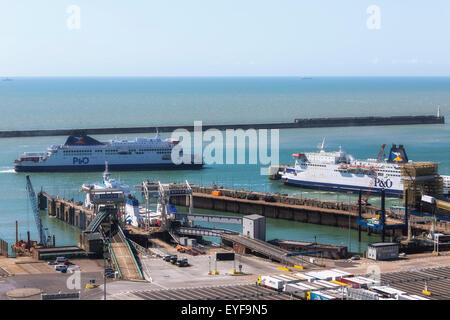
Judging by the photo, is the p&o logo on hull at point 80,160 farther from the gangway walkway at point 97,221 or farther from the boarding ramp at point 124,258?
the boarding ramp at point 124,258

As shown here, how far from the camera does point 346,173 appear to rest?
83.2m

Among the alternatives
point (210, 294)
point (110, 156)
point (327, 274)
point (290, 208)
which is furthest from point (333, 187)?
point (210, 294)

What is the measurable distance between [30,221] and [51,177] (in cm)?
2925

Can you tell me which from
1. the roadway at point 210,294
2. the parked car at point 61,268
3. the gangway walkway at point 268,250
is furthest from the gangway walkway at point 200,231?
the roadway at point 210,294

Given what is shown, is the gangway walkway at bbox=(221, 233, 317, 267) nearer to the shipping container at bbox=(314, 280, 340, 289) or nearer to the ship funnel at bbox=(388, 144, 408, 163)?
the shipping container at bbox=(314, 280, 340, 289)

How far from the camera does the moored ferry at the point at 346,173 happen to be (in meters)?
78.7

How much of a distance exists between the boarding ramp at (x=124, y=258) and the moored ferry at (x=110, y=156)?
45.0 meters

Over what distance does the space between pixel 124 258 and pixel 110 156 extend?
5458 cm

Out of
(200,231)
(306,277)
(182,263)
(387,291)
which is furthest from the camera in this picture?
(200,231)

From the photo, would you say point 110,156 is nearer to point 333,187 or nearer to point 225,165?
point 225,165

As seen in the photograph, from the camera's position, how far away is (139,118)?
168125 millimetres

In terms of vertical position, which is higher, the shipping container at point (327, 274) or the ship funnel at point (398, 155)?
the ship funnel at point (398, 155)
